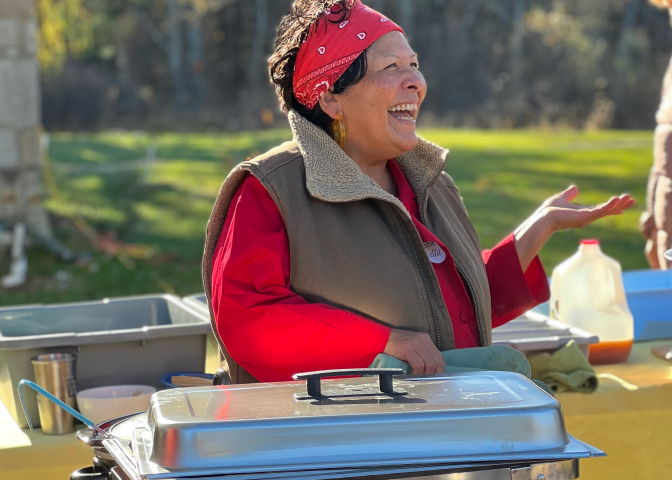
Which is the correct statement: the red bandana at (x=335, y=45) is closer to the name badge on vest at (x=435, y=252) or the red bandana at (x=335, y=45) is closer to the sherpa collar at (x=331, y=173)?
the sherpa collar at (x=331, y=173)

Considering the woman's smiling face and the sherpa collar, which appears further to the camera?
the woman's smiling face

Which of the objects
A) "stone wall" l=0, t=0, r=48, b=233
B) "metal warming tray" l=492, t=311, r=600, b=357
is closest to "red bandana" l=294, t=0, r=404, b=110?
"metal warming tray" l=492, t=311, r=600, b=357

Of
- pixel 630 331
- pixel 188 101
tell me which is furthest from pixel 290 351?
pixel 188 101

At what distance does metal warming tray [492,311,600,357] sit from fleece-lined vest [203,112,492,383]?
43cm

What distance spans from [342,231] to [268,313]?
26 centimetres

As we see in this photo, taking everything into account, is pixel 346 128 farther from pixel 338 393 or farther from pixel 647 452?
pixel 647 452

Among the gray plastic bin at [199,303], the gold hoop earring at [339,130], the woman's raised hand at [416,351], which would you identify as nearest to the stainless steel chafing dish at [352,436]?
the woman's raised hand at [416,351]

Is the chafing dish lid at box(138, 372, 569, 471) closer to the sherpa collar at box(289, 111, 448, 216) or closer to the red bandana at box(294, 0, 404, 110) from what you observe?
the sherpa collar at box(289, 111, 448, 216)

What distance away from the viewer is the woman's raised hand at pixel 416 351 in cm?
179

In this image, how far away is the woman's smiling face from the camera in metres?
2.02

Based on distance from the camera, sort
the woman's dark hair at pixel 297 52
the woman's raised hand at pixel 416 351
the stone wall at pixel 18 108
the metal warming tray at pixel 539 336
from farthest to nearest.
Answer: the stone wall at pixel 18 108
the metal warming tray at pixel 539 336
the woman's dark hair at pixel 297 52
the woman's raised hand at pixel 416 351

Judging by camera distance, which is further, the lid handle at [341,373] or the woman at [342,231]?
the woman at [342,231]

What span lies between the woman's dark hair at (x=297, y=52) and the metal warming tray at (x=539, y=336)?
82 centimetres

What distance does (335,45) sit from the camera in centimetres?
198
